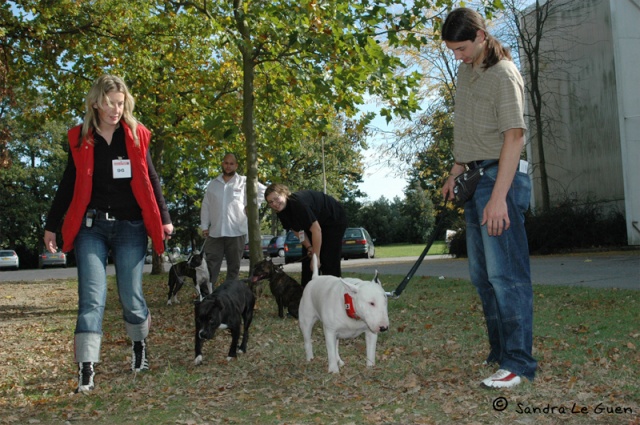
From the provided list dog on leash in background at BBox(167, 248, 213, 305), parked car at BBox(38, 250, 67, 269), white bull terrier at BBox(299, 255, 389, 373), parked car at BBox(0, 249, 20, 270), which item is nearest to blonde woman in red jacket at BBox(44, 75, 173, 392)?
white bull terrier at BBox(299, 255, 389, 373)

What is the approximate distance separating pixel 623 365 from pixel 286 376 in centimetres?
257

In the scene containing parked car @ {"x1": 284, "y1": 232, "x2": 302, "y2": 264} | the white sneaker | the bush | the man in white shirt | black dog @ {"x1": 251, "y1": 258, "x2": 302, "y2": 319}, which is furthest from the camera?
parked car @ {"x1": 284, "y1": 232, "x2": 302, "y2": 264}

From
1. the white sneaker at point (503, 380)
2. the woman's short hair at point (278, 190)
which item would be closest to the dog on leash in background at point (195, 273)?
the woman's short hair at point (278, 190)

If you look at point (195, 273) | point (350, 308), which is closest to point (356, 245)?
point (195, 273)

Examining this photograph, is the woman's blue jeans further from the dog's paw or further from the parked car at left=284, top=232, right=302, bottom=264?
the parked car at left=284, top=232, right=302, bottom=264

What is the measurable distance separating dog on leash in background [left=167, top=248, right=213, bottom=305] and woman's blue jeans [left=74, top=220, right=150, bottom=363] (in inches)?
234

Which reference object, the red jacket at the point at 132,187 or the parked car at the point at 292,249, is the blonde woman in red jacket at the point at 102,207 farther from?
the parked car at the point at 292,249

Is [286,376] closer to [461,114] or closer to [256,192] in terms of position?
[461,114]

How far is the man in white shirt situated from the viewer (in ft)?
33.9

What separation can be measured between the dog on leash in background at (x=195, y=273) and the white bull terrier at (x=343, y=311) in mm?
5430

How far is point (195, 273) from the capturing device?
11.4 meters

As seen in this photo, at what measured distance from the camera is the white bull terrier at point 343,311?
16.5ft

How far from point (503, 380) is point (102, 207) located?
3102mm

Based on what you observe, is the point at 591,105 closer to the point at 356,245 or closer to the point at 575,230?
the point at 575,230
